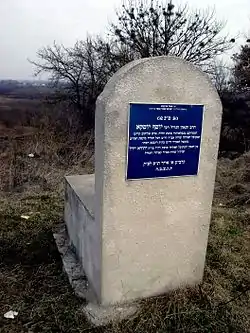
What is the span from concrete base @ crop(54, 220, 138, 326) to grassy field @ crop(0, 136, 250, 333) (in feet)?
0.19

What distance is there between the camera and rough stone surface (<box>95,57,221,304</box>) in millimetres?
2193

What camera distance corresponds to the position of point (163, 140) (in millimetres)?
2354

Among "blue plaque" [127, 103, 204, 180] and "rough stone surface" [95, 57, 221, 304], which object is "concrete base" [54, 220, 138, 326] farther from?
"blue plaque" [127, 103, 204, 180]

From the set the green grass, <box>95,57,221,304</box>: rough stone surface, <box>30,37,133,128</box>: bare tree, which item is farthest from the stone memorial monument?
<box>30,37,133,128</box>: bare tree

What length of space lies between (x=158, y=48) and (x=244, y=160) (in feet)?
22.3

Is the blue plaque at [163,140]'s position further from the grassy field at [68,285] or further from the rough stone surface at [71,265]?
the rough stone surface at [71,265]

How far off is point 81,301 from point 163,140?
158 centimetres

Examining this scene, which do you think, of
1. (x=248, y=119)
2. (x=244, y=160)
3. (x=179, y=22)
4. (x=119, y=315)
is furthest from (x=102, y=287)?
(x=179, y=22)

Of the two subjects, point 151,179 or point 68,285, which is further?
point 68,285

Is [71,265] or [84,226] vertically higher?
[84,226]

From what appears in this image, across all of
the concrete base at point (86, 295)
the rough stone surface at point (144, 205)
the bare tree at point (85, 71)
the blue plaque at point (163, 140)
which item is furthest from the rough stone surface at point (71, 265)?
the bare tree at point (85, 71)

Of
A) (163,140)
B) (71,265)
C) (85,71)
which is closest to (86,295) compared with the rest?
(71,265)

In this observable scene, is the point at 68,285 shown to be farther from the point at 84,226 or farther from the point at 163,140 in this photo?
the point at 163,140

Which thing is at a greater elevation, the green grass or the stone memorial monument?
the stone memorial monument
